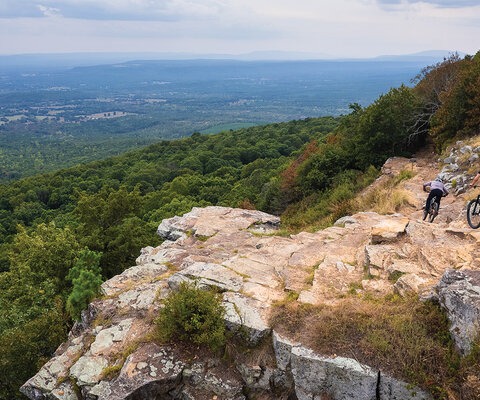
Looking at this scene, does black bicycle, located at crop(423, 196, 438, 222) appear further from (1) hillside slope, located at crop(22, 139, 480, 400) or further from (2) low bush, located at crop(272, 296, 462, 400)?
(2) low bush, located at crop(272, 296, 462, 400)

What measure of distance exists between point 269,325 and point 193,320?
1.57 metres

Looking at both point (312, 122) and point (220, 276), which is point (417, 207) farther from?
point (312, 122)

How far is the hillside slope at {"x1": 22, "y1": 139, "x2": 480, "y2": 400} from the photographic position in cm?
689

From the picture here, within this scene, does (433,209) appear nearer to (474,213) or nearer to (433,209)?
(433,209)

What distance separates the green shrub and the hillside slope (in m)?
0.27

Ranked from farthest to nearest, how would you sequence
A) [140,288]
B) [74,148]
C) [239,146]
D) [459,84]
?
1. [74,148]
2. [239,146]
3. [459,84]
4. [140,288]

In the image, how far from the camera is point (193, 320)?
7.58 metres

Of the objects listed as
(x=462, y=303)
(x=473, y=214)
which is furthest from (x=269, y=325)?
(x=473, y=214)

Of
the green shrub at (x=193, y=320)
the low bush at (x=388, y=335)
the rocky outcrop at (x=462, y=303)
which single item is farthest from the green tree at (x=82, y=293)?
the rocky outcrop at (x=462, y=303)

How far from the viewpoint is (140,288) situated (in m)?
10.4

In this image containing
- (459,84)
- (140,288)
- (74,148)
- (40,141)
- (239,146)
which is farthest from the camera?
(40,141)

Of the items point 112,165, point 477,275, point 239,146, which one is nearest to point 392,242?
A: point 477,275

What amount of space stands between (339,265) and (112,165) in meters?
78.1

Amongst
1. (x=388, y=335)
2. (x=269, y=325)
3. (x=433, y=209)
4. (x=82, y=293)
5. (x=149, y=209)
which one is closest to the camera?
(x=388, y=335)
